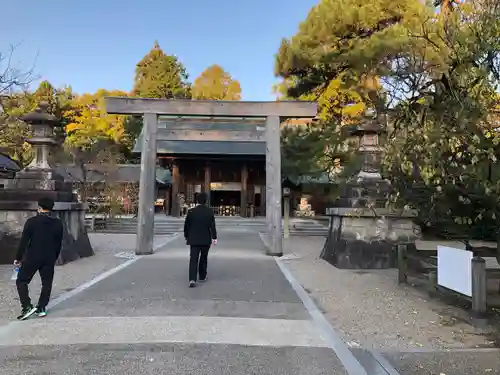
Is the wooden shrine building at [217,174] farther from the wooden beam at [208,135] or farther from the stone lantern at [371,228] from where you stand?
the stone lantern at [371,228]

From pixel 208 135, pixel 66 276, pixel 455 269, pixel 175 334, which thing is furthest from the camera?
pixel 208 135

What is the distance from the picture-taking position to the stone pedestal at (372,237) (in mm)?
9844

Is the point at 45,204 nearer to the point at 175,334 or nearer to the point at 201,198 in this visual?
the point at 175,334

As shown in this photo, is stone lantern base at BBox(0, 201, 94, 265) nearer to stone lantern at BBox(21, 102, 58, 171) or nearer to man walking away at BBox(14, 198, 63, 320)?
stone lantern at BBox(21, 102, 58, 171)

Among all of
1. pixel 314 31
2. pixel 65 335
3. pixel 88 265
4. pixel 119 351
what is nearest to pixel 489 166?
pixel 119 351

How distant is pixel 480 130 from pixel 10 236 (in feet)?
32.2

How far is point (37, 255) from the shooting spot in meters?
5.27

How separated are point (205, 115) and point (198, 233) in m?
5.62

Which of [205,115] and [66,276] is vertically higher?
[205,115]

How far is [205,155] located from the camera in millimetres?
26828

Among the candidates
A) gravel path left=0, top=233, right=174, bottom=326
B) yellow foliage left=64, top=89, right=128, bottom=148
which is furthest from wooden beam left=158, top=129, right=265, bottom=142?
yellow foliage left=64, top=89, right=128, bottom=148

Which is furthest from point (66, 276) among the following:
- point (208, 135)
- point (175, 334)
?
point (208, 135)

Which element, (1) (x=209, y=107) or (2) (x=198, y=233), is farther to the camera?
(1) (x=209, y=107)

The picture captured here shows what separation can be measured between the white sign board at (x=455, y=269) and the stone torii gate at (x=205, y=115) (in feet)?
20.3
